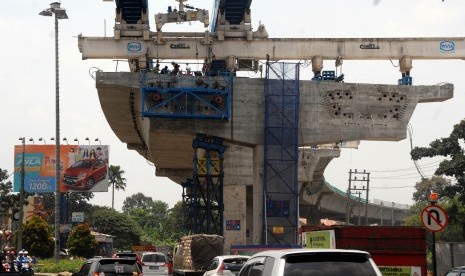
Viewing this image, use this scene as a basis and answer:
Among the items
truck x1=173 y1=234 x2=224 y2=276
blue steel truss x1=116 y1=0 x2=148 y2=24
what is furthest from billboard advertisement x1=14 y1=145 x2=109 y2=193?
truck x1=173 y1=234 x2=224 y2=276

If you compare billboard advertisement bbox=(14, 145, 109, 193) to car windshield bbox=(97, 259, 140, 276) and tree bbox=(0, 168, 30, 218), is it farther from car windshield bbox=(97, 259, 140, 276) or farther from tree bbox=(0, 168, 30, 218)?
car windshield bbox=(97, 259, 140, 276)

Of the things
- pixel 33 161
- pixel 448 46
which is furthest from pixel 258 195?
pixel 33 161

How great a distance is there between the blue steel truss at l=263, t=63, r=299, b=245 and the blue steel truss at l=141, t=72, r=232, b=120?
9.94 feet

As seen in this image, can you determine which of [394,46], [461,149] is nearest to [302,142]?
[394,46]

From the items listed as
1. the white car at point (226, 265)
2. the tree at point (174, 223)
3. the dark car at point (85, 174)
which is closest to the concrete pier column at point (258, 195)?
the white car at point (226, 265)

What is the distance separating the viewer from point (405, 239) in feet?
69.0

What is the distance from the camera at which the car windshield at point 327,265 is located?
10.2 m

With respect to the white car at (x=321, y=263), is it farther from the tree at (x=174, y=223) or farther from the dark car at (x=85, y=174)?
the tree at (x=174, y=223)

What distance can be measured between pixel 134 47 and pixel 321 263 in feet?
159

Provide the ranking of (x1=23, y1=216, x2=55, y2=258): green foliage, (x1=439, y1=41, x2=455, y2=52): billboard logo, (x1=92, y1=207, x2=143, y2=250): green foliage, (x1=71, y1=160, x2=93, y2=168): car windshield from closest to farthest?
(x1=439, y1=41, x2=455, y2=52): billboard logo
(x1=23, y1=216, x2=55, y2=258): green foliage
(x1=71, y1=160, x2=93, y2=168): car windshield
(x1=92, y1=207, x2=143, y2=250): green foliage

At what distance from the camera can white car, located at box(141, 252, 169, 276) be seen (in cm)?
3938

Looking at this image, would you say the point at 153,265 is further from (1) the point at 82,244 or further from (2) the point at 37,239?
(1) the point at 82,244

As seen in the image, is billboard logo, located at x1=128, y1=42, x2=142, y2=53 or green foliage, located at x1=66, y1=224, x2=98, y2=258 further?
green foliage, located at x1=66, y1=224, x2=98, y2=258

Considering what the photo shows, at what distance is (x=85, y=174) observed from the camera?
100188 millimetres
